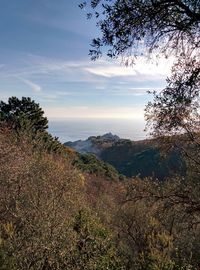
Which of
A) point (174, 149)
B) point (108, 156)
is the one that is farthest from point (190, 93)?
point (108, 156)

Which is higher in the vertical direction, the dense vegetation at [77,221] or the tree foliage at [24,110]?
the tree foliage at [24,110]

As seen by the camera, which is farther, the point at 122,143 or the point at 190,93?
the point at 122,143

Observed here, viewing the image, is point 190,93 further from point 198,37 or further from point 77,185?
point 77,185

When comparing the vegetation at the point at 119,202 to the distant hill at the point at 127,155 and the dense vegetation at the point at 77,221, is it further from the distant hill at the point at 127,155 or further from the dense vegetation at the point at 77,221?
the distant hill at the point at 127,155

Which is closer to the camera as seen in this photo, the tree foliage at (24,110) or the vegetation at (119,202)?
the vegetation at (119,202)

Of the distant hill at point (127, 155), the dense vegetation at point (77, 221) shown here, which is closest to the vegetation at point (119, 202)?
the dense vegetation at point (77, 221)

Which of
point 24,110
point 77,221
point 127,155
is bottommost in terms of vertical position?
point 77,221

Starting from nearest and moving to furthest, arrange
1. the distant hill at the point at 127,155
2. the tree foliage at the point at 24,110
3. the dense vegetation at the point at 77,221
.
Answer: the dense vegetation at the point at 77,221
the tree foliage at the point at 24,110
the distant hill at the point at 127,155

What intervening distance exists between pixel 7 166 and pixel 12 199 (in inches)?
124

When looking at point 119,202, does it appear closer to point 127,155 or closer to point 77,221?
point 77,221

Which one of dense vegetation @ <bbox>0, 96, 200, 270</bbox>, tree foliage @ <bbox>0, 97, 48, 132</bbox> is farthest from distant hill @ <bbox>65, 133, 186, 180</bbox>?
dense vegetation @ <bbox>0, 96, 200, 270</bbox>

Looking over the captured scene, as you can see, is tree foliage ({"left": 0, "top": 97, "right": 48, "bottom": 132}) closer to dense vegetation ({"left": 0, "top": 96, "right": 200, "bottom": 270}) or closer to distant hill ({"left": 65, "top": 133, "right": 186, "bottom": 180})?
dense vegetation ({"left": 0, "top": 96, "right": 200, "bottom": 270})

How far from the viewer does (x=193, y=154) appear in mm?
13414

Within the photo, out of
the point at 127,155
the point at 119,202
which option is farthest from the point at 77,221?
the point at 127,155
